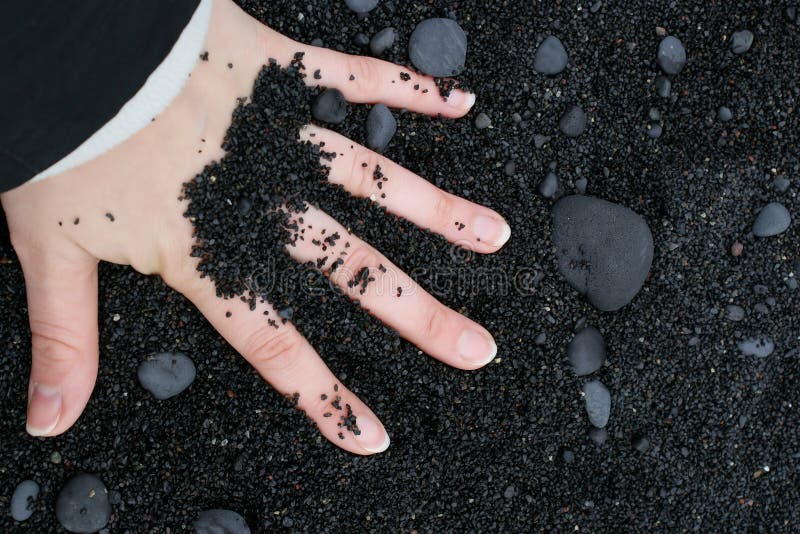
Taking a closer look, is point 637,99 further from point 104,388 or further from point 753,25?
point 104,388

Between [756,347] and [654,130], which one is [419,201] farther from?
[756,347]

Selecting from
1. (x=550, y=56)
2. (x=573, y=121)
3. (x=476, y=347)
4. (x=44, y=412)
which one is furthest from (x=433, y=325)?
(x=44, y=412)

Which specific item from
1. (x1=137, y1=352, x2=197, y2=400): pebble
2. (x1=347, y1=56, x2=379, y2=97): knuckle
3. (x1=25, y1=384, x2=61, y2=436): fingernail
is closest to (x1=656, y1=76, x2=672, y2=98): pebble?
(x1=347, y1=56, x2=379, y2=97): knuckle

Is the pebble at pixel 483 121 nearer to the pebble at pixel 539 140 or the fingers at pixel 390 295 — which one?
the pebble at pixel 539 140

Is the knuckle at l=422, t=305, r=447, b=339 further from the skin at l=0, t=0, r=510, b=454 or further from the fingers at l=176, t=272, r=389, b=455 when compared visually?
the fingers at l=176, t=272, r=389, b=455

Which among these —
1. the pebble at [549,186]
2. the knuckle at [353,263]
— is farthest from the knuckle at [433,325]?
the pebble at [549,186]

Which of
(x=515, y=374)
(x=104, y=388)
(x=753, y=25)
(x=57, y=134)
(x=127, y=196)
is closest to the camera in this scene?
(x=57, y=134)

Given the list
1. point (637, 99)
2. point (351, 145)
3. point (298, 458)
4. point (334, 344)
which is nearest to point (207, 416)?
point (298, 458)
